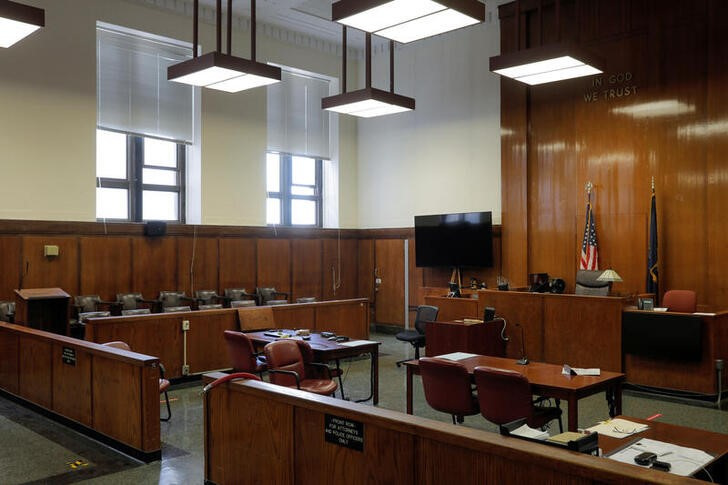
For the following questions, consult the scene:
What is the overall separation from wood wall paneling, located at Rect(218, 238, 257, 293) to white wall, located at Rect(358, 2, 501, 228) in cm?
289

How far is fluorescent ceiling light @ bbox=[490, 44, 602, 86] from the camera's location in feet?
22.7

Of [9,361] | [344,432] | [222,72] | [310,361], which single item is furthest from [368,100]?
[344,432]

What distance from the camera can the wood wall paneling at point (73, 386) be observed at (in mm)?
5395

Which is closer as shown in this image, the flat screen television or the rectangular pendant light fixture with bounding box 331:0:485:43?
the rectangular pendant light fixture with bounding box 331:0:485:43

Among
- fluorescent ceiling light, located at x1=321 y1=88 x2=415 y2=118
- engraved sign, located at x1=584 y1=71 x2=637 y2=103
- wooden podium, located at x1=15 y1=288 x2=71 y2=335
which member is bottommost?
wooden podium, located at x1=15 y1=288 x2=71 y2=335

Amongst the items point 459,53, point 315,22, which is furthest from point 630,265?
point 315,22

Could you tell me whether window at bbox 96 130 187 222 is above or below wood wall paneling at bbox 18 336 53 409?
above

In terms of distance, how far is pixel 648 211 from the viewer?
8938 mm

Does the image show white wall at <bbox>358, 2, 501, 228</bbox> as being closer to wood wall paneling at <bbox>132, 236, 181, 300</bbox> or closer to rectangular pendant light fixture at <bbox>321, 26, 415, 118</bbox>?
rectangular pendant light fixture at <bbox>321, 26, 415, 118</bbox>

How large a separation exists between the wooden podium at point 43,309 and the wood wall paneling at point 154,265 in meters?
2.26

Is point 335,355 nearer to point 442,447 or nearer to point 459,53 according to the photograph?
point 442,447

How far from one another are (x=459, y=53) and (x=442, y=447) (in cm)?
976

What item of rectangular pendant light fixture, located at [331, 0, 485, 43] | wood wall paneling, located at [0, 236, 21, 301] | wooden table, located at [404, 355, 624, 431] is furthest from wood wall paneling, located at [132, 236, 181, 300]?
wooden table, located at [404, 355, 624, 431]

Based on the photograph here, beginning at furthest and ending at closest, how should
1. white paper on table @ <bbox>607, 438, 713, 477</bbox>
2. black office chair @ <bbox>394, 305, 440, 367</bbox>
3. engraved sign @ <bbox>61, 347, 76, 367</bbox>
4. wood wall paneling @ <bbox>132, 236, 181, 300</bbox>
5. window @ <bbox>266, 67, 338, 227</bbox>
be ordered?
window @ <bbox>266, 67, 338, 227</bbox>
wood wall paneling @ <bbox>132, 236, 181, 300</bbox>
black office chair @ <bbox>394, 305, 440, 367</bbox>
engraved sign @ <bbox>61, 347, 76, 367</bbox>
white paper on table @ <bbox>607, 438, 713, 477</bbox>
